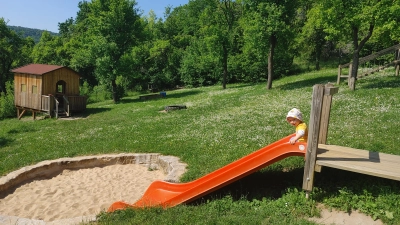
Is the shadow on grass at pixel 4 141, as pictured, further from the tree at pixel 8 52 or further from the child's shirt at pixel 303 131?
the tree at pixel 8 52

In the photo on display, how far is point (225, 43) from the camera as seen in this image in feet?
117

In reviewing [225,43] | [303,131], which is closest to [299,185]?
[303,131]

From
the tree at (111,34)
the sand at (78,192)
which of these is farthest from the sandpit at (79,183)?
the tree at (111,34)

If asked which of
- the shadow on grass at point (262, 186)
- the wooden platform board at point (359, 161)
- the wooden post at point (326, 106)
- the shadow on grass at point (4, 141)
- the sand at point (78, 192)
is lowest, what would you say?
the sand at point (78, 192)

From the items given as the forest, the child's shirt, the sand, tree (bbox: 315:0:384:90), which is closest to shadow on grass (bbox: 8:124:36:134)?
the sand

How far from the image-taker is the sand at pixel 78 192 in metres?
9.48

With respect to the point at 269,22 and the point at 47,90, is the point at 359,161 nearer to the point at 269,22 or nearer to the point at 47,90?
the point at 269,22

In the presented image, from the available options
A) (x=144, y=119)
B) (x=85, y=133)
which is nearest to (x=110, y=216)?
(x=85, y=133)

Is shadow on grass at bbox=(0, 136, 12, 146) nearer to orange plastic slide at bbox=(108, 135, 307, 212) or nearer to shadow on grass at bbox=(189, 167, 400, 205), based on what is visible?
Answer: orange plastic slide at bbox=(108, 135, 307, 212)

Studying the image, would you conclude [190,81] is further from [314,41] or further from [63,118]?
[63,118]

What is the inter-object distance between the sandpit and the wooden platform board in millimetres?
4611

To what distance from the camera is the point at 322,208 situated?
22.6 feet

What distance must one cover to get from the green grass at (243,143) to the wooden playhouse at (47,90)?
183cm

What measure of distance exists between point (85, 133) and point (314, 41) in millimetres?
35565
